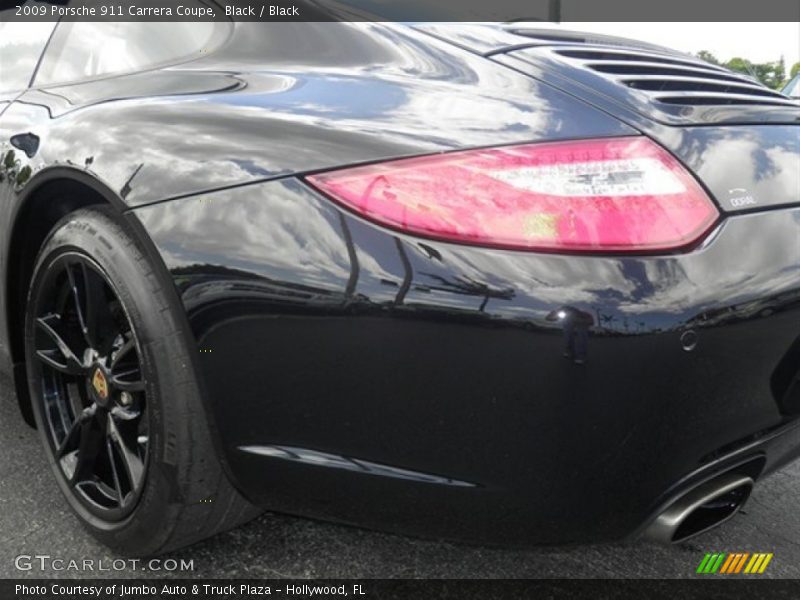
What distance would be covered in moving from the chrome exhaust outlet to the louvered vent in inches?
29.7

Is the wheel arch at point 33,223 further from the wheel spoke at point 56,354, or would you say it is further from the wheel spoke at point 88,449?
the wheel spoke at point 88,449

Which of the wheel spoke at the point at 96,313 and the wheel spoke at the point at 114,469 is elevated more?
the wheel spoke at the point at 96,313

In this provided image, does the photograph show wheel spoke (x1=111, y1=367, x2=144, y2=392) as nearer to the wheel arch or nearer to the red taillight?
the wheel arch

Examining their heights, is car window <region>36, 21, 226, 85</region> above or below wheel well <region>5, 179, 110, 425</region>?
above

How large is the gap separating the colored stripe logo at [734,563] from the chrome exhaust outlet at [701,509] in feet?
1.72

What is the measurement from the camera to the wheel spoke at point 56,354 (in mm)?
1916

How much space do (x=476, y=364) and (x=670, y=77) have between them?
2.65 ft

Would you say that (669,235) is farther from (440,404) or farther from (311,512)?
(311,512)

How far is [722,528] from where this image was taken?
216 cm

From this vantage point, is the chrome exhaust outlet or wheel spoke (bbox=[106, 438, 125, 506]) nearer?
the chrome exhaust outlet

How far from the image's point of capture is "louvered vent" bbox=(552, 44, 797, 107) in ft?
4.80

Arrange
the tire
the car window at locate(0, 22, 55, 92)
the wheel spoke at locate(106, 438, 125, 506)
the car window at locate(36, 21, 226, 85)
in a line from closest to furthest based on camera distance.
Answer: the tire
the wheel spoke at locate(106, 438, 125, 506)
the car window at locate(36, 21, 226, 85)
the car window at locate(0, 22, 55, 92)

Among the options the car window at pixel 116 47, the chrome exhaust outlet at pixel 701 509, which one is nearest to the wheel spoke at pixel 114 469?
the car window at pixel 116 47

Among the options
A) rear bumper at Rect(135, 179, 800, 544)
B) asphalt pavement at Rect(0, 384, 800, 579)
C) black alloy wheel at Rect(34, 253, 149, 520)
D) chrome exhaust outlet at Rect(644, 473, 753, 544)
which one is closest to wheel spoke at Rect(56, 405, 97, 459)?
black alloy wheel at Rect(34, 253, 149, 520)
